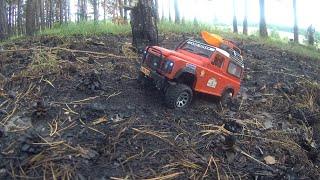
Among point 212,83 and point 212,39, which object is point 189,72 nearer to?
point 212,83

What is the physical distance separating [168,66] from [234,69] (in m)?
1.89

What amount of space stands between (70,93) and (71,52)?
204cm

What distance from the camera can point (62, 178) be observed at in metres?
5.41

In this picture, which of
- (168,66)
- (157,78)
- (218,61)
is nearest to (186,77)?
(168,66)

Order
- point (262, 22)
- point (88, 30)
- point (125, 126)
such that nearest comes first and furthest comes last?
1. point (125, 126)
2. point (88, 30)
3. point (262, 22)

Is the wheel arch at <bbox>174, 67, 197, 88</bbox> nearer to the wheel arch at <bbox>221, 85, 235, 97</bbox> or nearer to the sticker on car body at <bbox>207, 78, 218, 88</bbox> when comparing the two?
the sticker on car body at <bbox>207, 78, 218, 88</bbox>

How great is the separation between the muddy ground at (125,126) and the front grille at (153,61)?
0.49 metres

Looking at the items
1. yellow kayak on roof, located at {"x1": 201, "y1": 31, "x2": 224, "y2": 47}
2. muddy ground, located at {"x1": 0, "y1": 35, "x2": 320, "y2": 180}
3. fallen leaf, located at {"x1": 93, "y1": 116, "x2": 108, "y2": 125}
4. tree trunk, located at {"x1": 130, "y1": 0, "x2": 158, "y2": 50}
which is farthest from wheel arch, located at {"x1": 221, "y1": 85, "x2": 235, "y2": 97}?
fallen leaf, located at {"x1": 93, "y1": 116, "x2": 108, "y2": 125}

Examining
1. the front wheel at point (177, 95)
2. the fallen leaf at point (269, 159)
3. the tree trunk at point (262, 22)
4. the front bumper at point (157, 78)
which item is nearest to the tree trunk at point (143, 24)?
A: the front bumper at point (157, 78)

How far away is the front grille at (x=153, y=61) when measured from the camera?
25.3 feet

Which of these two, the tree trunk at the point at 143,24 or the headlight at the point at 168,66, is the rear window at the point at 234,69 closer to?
the headlight at the point at 168,66

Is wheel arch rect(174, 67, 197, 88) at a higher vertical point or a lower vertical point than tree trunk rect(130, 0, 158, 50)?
lower

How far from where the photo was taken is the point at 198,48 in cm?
852

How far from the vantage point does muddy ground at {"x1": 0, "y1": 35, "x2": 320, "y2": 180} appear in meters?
5.83
